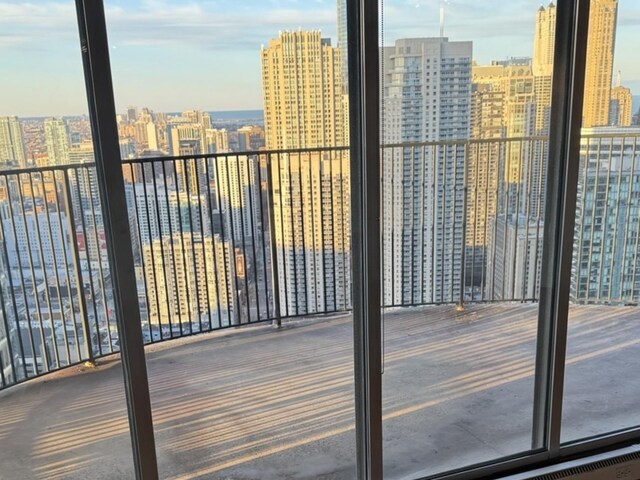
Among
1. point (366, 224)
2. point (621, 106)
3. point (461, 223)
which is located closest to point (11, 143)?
point (366, 224)

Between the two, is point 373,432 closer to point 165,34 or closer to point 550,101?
point 550,101

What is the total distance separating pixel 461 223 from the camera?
3.88m

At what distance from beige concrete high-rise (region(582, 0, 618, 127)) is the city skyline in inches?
3.0

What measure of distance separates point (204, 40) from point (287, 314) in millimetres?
2140

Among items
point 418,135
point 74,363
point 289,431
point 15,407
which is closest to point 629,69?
point 418,135

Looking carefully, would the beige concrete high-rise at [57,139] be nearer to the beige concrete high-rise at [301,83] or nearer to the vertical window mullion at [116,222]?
the vertical window mullion at [116,222]

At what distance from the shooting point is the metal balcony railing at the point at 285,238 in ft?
8.77

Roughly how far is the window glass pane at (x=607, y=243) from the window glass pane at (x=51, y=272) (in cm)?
196

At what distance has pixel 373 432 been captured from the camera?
2.14 m

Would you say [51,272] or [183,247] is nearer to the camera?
[51,272]

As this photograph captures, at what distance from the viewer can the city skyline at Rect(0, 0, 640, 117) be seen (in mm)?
1876

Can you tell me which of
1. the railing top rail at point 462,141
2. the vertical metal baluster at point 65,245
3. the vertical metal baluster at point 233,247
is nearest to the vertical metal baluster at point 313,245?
the vertical metal baluster at point 233,247

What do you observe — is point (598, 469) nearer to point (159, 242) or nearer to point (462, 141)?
point (462, 141)

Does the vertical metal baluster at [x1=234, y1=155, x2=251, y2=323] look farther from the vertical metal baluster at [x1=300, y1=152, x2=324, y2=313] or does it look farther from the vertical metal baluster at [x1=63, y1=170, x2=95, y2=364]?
the vertical metal baluster at [x1=63, y1=170, x2=95, y2=364]
